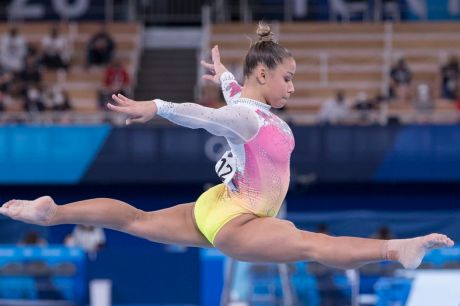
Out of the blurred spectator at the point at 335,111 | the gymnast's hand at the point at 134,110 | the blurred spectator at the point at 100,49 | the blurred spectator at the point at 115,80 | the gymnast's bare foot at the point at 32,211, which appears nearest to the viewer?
the gymnast's hand at the point at 134,110

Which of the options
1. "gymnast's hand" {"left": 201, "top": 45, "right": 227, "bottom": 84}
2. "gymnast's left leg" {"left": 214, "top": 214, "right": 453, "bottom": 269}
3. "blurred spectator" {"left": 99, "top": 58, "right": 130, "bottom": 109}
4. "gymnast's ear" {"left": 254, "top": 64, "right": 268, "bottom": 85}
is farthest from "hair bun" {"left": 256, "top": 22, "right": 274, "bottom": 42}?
"blurred spectator" {"left": 99, "top": 58, "right": 130, "bottom": 109}

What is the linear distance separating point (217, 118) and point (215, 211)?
0.69 metres

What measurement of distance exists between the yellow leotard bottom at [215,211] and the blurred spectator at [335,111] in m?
9.73

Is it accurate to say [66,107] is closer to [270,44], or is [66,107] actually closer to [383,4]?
[383,4]

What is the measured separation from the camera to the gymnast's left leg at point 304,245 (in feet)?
17.7

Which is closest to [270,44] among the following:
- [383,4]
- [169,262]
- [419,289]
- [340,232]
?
[419,289]

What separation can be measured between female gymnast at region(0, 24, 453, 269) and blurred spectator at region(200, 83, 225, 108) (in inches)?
368

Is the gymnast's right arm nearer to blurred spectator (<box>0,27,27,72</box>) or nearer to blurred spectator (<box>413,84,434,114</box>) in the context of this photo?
blurred spectator (<box>413,84,434,114</box>)

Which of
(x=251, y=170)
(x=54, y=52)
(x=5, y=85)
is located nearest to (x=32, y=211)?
(x=251, y=170)

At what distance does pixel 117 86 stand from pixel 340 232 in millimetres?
4493

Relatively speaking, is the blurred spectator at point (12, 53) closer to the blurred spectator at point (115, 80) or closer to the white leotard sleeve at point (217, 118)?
the blurred spectator at point (115, 80)

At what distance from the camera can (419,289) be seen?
962cm

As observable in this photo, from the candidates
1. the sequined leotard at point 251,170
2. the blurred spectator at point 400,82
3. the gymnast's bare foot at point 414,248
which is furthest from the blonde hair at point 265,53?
the blurred spectator at point 400,82

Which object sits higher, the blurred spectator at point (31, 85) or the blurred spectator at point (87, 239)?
the blurred spectator at point (31, 85)
